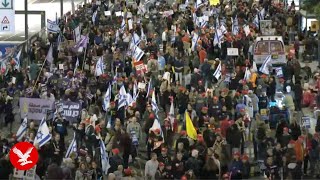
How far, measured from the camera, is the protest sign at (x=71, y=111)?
1129 inches

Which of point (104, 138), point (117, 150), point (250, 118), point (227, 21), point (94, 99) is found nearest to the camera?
point (117, 150)

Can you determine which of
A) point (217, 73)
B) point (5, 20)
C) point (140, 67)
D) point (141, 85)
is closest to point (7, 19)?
point (5, 20)

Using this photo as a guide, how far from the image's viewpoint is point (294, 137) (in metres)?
26.3

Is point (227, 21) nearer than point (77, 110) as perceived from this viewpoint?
No

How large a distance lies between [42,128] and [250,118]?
6266mm

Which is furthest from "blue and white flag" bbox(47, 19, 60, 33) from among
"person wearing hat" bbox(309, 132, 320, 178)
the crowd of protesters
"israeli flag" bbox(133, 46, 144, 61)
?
"person wearing hat" bbox(309, 132, 320, 178)

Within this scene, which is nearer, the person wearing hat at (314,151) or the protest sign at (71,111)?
the person wearing hat at (314,151)

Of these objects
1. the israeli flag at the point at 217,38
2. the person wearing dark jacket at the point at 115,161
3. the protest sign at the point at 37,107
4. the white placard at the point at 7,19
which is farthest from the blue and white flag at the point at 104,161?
the israeli flag at the point at 217,38

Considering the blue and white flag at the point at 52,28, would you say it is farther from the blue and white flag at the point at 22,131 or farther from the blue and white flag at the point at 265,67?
the blue and white flag at the point at 22,131

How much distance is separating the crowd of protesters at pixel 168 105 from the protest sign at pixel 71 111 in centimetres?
27

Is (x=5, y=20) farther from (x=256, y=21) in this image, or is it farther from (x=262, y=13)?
A: (x=262, y=13)

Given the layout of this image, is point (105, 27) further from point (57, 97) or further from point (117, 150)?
point (117, 150)

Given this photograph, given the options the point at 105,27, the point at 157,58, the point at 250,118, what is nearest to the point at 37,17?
the point at 105,27

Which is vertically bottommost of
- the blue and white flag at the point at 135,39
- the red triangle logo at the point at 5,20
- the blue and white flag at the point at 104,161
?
the blue and white flag at the point at 104,161
